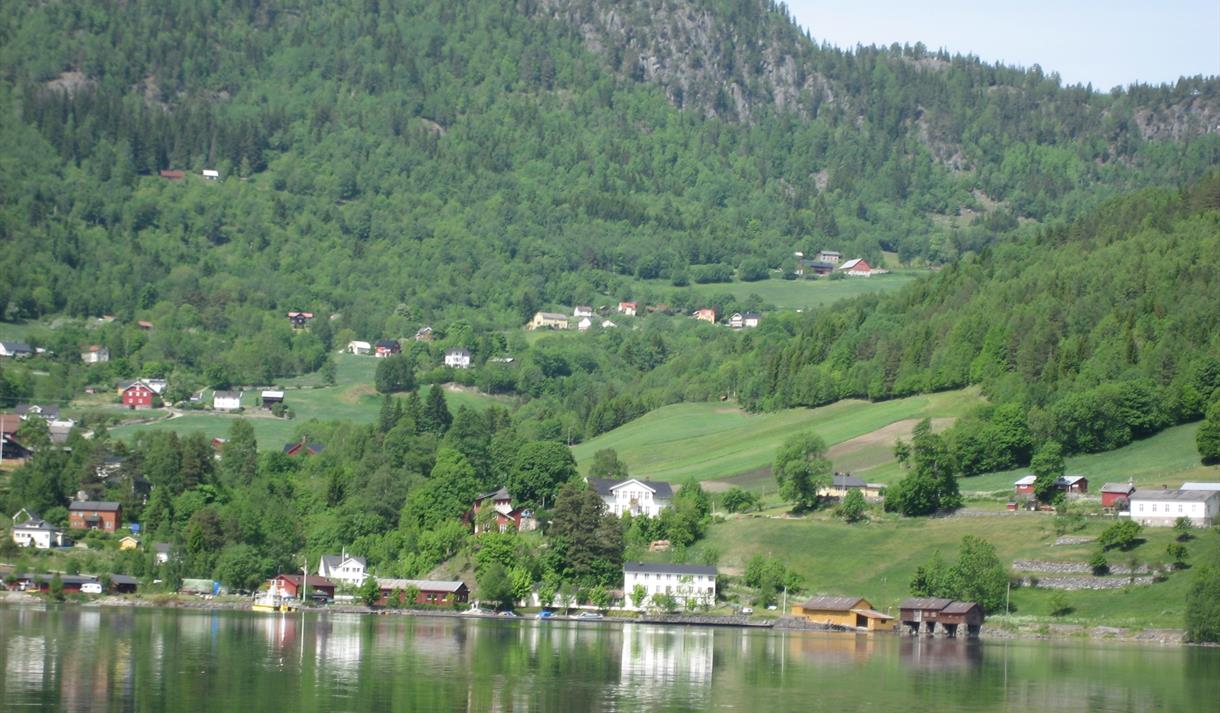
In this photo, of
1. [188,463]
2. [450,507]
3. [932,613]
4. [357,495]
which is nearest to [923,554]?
[932,613]

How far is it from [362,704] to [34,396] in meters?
136

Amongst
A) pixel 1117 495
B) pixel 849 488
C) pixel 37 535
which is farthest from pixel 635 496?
pixel 37 535

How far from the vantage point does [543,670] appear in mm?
74875

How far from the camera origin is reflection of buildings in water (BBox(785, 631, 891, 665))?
3334 inches

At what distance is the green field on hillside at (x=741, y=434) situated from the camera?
14562 cm

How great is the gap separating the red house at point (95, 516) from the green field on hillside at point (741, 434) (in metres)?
39.4

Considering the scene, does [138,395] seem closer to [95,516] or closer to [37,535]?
[95,516]

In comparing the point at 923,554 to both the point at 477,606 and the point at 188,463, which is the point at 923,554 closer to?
the point at 477,606

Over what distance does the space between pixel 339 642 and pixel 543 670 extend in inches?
615

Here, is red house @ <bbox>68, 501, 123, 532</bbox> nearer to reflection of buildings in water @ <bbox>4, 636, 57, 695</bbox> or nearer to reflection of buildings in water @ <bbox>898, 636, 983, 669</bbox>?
reflection of buildings in water @ <bbox>4, 636, 57, 695</bbox>

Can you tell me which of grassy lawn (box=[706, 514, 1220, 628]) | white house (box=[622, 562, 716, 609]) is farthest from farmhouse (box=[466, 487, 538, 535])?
white house (box=[622, 562, 716, 609])

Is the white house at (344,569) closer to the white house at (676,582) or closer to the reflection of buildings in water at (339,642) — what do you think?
the reflection of buildings in water at (339,642)

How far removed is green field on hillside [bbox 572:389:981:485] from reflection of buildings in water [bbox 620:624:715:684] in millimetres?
39152

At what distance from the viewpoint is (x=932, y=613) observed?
104750mm
